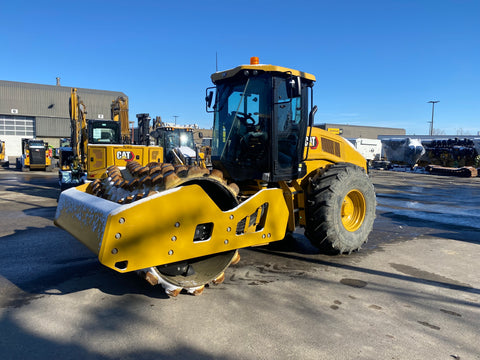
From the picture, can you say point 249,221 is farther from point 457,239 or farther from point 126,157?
point 126,157

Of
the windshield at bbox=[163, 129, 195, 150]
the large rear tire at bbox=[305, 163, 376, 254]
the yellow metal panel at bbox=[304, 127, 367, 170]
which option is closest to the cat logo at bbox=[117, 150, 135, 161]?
the windshield at bbox=[163, 129, 195, 150]

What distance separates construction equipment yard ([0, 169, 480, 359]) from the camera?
9.25ft

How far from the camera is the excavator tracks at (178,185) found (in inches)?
132

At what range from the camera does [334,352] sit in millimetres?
2777

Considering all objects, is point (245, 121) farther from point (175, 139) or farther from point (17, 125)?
point (17, 125)

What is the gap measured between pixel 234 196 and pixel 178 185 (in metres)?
0.68

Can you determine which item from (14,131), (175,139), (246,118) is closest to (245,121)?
(246,118)

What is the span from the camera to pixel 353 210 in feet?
18.7

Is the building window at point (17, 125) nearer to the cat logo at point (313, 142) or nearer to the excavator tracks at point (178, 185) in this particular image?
the excavator tracks at point (178, 185)

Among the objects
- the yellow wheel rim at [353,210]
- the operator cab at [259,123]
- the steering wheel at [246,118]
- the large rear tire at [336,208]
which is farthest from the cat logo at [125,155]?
the yellow wheel rim at [353,210]

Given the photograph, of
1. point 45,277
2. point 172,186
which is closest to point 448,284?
point 172,186

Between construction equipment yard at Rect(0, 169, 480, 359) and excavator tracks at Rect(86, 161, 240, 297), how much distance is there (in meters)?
0.20

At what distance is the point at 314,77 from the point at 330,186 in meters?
1.64

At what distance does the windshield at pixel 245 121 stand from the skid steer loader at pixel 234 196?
1cm
